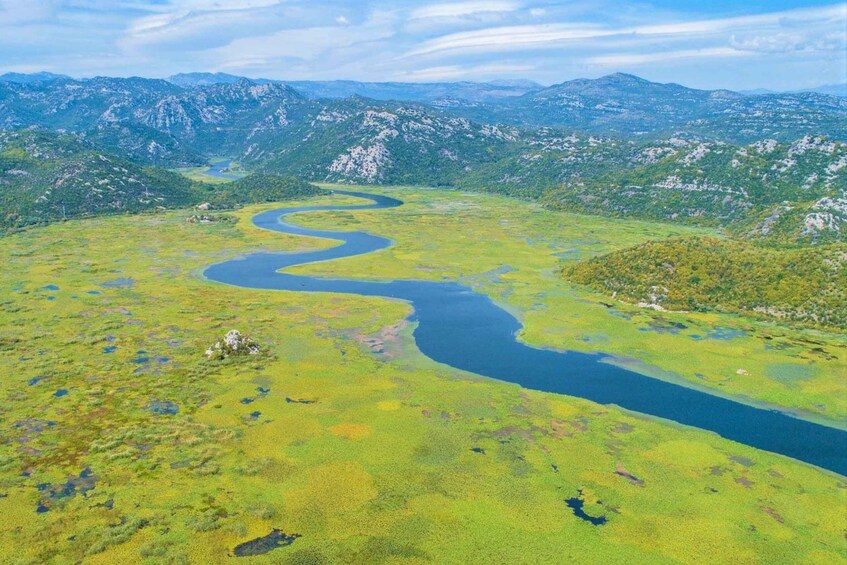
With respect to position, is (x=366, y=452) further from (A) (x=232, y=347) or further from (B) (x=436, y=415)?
(A) (x=232, y=347)

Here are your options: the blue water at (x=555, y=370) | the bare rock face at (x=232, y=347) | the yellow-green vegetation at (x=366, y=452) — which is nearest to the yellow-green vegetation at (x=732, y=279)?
the yellow-green vegetation at (x=366, y=452)

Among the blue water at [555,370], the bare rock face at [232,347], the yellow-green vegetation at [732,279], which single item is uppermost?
the yellow-green vegetation at [732,279]

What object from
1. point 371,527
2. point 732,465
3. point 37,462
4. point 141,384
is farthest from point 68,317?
point 732,465

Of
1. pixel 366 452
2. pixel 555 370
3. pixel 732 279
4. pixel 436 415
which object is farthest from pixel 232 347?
pixel 732 279

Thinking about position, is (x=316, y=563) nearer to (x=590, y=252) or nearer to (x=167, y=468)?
(x=167, y=468)

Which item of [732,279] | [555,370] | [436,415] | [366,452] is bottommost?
[366,452]

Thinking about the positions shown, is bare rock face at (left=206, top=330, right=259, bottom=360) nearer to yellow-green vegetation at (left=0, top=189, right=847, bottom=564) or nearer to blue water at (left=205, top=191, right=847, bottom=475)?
yellow-green vegetation at (left=0, top=189, right=847, bottom=564)

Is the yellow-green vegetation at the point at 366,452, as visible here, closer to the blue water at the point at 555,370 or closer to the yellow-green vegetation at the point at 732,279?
the blue water at the point at 555,370
